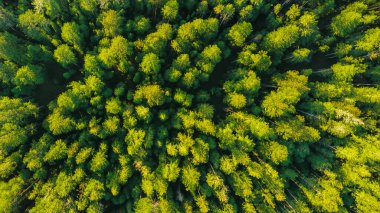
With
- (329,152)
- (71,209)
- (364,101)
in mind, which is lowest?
(71,209)

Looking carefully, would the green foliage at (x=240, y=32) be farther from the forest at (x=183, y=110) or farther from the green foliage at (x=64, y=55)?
the green foliage at (x=64, y=55)

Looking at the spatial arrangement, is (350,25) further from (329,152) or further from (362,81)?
(329,152)

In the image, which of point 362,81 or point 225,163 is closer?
point 225,163

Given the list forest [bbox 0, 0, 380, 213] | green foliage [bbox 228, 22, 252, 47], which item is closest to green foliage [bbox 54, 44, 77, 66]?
forest [bbox 0, 0, 380, 213]

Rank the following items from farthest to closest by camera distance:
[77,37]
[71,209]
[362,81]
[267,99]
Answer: [362,81]
[267,99]
[77,37]
[71,209]

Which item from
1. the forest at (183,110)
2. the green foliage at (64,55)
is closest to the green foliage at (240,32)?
the forest at (183,110)

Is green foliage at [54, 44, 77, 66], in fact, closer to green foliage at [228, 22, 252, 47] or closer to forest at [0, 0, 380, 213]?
forest at [0, 0, 380, 213]

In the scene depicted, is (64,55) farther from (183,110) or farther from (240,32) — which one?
(240,32)

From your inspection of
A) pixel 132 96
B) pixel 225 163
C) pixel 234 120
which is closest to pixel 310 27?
pixel 234 120
